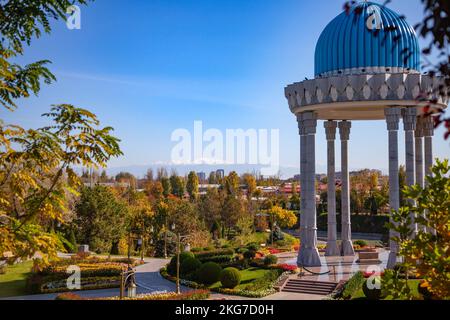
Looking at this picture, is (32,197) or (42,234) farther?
(32,197)

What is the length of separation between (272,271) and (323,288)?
13.3 ft

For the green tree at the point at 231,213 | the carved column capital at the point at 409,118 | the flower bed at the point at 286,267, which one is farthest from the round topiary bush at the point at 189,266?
the green tree at the point at 231,213

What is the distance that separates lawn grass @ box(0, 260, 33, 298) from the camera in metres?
29.8

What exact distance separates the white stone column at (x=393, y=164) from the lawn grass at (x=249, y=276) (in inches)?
295

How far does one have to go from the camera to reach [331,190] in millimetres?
34844

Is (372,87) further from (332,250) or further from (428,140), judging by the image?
(332,250)

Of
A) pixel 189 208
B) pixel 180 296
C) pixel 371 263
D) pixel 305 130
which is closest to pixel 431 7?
pixel 180 296

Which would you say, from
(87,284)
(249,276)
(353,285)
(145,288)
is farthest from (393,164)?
(87,284)

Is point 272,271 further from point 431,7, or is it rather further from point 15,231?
point 431,7

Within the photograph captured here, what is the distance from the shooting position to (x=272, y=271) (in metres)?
29.5

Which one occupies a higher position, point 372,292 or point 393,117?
point 393,117

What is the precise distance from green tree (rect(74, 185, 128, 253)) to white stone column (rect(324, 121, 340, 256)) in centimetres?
2245

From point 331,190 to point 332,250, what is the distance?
171 inches

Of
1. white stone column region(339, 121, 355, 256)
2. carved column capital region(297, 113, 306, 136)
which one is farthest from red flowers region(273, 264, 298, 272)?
carved column capital region(297, 113, 306, 136)
